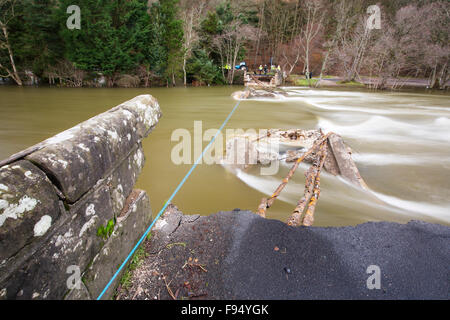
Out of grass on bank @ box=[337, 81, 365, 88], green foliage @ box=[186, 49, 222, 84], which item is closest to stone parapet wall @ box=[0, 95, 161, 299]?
green foliage @ box=[186, 49, 222, 84]

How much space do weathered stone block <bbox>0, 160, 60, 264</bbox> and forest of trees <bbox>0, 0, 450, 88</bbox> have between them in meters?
24.5

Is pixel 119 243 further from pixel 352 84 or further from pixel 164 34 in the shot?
pixel 352 84

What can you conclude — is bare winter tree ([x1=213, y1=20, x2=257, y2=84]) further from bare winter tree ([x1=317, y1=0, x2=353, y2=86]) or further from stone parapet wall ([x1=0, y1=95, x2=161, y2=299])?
stone parapet wall ([x1=0, y1=95, x2=161, y2=299])

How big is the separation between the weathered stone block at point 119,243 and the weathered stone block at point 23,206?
0.51 m

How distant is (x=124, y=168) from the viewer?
1.92m

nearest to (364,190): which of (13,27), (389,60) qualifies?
(389,60)

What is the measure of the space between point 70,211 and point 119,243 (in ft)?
1.79

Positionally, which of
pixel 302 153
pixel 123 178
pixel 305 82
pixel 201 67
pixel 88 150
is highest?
pixel 201 67

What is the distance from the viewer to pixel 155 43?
23516mm

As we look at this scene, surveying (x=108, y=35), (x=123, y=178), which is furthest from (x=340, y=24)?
(x=123, y=178)

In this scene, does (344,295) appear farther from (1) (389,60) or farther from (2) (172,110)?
(1) (389,60)

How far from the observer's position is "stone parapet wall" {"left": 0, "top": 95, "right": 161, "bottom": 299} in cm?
100

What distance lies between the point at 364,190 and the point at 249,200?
2202 millimetres

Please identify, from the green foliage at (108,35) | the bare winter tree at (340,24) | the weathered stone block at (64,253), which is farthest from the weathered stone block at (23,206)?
the bare winter tree at (340,24)
